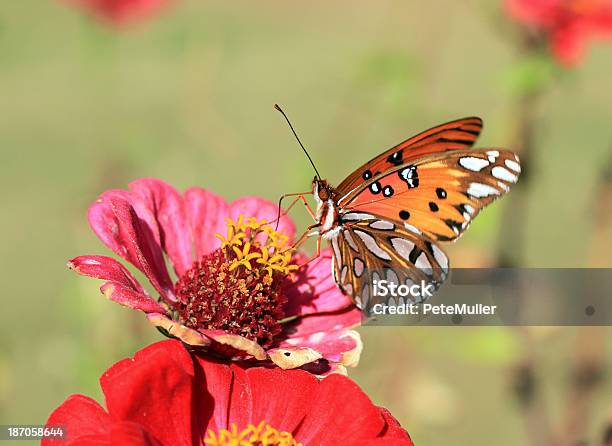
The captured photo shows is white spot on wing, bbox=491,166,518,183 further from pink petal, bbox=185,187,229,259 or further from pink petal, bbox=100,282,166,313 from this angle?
pink petal, bbox=100,282,166,313

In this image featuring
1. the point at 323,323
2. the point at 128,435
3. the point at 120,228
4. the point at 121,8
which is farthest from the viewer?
the point at 121,8

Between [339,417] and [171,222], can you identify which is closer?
[339,417]

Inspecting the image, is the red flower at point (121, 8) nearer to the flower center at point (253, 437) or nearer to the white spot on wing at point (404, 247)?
the white spot on wing at point (404, 247)

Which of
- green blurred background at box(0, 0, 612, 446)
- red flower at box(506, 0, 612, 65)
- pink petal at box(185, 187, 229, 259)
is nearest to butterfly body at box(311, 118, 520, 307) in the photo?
pink petal at box(185, 187, 229, 259)

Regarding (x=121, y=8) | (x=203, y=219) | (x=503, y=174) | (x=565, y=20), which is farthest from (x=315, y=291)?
(x=121, y=8)

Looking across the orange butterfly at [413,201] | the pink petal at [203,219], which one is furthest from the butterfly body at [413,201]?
the pink petal at [203,219]

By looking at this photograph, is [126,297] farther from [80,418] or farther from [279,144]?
[279,144]
